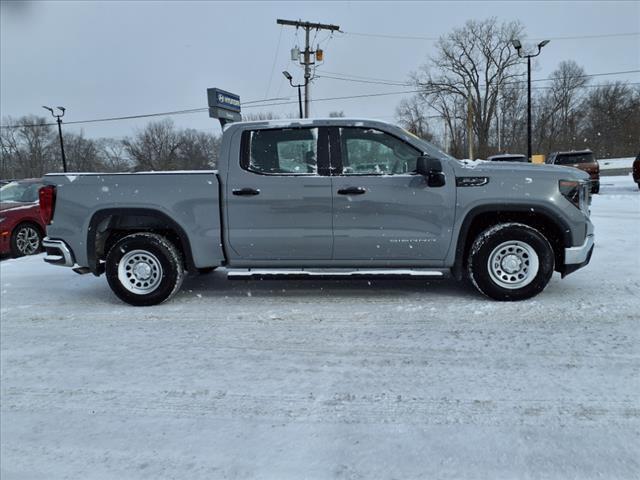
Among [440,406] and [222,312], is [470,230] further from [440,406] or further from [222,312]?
[222,312]

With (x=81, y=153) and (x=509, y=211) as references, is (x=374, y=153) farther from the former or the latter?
(x=81, y=153)

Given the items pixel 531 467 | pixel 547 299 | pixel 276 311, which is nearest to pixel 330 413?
pixel 531 467

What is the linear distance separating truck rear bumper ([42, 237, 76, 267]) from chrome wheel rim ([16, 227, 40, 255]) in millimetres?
5093

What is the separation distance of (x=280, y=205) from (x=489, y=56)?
206 ft

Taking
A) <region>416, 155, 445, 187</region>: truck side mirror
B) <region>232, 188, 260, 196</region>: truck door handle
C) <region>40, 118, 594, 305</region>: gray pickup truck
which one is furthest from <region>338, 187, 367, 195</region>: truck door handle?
<region>232, 188, 260, 196</region>: truck door handle

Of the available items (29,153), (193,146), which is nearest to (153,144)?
(193,146)

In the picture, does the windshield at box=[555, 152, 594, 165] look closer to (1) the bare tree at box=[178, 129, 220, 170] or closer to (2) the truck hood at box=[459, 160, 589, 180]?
(2) the truck hood at box=[459, 160, 589, 180]

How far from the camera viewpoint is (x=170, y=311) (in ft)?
15.5

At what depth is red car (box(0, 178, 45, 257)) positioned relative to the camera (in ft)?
29.2

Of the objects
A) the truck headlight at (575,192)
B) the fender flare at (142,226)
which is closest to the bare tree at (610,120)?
the truck headlight at (575,192)

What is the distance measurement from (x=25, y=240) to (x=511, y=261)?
9072 mm

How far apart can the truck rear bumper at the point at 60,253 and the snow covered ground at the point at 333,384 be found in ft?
1.74

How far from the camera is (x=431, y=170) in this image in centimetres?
439

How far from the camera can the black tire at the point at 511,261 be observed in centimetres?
447
